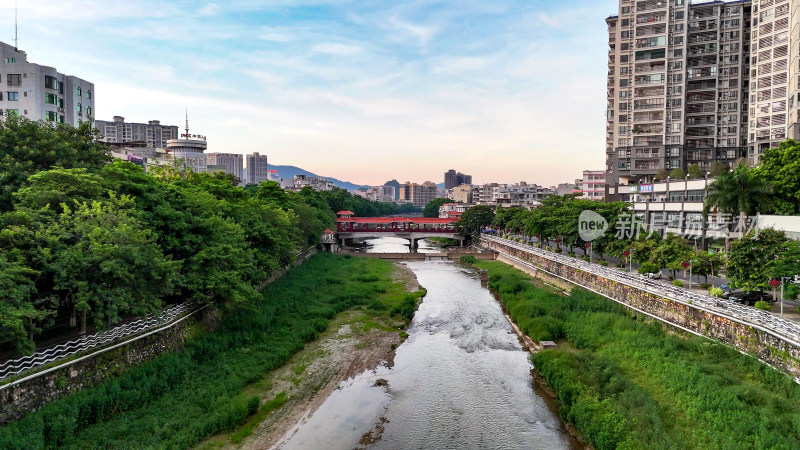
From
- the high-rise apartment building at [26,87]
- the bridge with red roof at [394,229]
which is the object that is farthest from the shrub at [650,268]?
the high-rise apartment building at [26,87]

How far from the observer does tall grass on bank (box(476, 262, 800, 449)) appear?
Result: 17.5m

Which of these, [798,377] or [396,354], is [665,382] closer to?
[798,377]

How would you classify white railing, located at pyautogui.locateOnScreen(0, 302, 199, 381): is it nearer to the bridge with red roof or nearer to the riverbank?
the riverbank

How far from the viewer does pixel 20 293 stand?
16.3 m

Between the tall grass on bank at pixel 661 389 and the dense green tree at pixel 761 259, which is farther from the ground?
the dense green tree at pixel 761 259

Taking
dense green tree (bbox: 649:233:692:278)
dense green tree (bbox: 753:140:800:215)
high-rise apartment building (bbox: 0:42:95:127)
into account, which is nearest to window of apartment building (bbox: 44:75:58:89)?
high-rise apartment building (bbox: 0:42:95:127)

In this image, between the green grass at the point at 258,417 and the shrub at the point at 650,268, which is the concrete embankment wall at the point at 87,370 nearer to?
the green grass at the point at 258,417

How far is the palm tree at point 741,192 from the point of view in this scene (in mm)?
42562

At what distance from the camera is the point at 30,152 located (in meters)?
27.0

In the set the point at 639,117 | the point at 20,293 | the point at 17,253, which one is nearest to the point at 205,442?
the point at 20,293

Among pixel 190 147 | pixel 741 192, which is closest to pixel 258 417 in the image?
pixel 741 192

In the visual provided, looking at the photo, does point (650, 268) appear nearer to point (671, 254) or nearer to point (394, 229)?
point (671, 254)

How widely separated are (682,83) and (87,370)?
91789mm

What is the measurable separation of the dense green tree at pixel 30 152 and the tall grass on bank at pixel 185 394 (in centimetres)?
1276
